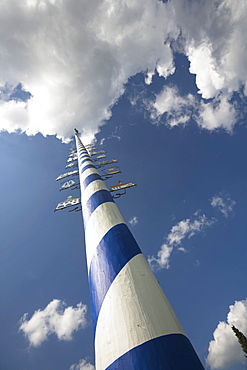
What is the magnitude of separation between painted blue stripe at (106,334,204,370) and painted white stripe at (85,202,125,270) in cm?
117

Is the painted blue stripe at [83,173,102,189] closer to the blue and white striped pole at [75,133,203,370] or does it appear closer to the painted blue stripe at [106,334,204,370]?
the blue and white striped pole at [75,133,203,370]

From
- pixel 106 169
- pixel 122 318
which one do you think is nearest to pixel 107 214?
pixel 122 318

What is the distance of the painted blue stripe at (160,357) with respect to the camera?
1278 mm

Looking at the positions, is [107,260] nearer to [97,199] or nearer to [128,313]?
[128,313]

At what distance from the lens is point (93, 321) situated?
188 cm

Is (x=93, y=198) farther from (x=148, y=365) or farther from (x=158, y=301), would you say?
(x=148, y=365)

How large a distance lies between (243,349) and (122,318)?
998 cm

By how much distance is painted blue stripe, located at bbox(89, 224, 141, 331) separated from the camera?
1943 millimetres

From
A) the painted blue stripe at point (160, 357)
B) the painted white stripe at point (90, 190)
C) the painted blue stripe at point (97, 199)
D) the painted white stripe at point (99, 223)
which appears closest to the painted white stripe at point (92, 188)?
the painted white stripe at point (90, 190)

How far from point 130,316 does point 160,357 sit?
356 mm

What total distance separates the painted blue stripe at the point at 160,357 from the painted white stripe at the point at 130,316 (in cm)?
4

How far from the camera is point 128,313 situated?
5.33ft

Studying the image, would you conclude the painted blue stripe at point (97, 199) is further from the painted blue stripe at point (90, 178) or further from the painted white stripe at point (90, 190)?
the painted blue stripe at point (90, 178)

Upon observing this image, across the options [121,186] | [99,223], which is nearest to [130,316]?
[99,223]
